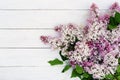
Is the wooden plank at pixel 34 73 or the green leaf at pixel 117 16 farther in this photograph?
the wooden plank at pixel 34 73

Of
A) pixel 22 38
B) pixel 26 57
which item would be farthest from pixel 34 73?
pixel 22 38

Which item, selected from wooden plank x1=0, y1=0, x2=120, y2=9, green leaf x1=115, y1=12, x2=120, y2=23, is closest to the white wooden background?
wooden plank x1=0, y1=0, x2=120, y2=9

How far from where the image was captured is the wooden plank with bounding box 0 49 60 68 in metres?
1.50

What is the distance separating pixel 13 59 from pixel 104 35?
506 mm

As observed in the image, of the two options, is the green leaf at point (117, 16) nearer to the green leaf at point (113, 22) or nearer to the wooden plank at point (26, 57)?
the green leaf at point (113, 22)

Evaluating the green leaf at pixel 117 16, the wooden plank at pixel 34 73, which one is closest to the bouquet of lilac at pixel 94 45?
the green leaf at pixel 117 16

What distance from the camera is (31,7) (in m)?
1.44

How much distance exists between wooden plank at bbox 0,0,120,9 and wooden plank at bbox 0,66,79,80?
331mm

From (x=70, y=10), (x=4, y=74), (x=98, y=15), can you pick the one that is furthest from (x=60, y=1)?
(x=4, y=74)

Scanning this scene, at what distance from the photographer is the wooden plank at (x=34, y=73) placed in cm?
152

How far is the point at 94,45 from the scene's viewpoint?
4.50 ft

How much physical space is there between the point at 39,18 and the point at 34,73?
303 millimetres

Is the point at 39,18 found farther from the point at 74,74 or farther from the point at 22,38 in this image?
the point at 74,74

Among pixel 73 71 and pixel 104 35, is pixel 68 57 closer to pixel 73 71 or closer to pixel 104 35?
pixel 73 71
